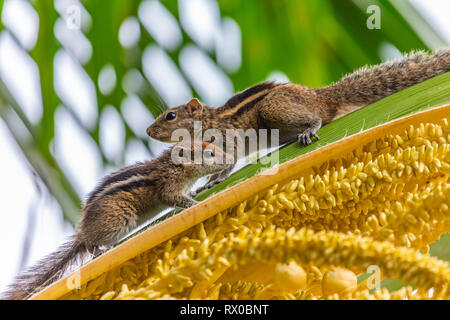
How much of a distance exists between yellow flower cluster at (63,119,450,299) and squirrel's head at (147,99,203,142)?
1.15m

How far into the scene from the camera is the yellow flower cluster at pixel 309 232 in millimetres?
453

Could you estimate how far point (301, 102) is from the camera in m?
1.49

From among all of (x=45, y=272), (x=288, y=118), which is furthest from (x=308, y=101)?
(x=45, y=272)

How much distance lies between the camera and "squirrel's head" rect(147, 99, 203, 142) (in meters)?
1.77

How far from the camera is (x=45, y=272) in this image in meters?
0.94

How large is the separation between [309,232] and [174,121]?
1.43 metres

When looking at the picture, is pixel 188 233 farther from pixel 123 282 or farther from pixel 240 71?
pixel 240 71

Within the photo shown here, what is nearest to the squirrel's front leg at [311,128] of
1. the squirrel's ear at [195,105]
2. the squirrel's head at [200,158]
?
the squirrel's head at [200,158]

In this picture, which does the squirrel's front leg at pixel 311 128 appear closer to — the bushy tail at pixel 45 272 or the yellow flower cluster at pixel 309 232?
the yellow flower cluster at pixel 309 232

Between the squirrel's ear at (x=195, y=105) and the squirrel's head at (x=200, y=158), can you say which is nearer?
the squirrel's head at (x=200, y=158)

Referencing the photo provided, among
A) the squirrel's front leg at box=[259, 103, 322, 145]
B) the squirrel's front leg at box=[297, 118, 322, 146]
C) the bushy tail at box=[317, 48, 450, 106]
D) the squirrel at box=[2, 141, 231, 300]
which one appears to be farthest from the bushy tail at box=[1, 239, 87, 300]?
the bushy tail at box=[317, 48, 450, 106]

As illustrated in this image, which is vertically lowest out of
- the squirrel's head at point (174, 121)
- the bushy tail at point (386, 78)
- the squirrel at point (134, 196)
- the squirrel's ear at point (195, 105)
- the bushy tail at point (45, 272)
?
the bushy tail at point (45, 272)
